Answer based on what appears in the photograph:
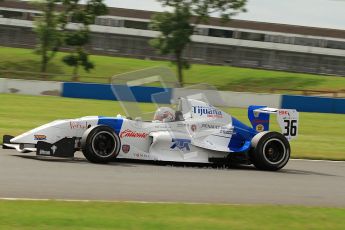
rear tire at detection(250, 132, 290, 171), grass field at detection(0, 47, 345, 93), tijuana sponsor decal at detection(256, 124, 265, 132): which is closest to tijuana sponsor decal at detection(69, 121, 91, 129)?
rear tire at detection(250, 132, 290, 171)

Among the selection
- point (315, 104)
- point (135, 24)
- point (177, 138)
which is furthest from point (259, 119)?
point (135, 24)

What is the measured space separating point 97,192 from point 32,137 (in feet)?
8.63

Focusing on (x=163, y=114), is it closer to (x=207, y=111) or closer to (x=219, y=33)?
(x=207, y=111)

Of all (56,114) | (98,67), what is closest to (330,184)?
(56,114)

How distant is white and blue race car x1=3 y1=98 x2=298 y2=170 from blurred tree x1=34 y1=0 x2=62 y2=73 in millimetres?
38907

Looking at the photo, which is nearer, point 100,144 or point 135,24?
point 100,144

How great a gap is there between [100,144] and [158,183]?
1.77m

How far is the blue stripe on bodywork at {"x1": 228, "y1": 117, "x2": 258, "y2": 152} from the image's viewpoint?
1089cm

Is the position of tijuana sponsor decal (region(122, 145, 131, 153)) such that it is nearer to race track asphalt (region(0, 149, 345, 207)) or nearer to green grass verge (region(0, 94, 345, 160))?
race track asphalt (region(0, 149, 345, 207))

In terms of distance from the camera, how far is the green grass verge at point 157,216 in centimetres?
583

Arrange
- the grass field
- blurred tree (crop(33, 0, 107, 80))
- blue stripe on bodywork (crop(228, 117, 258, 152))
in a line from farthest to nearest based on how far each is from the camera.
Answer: the grass field < blurred tree (crop(33, 0, 107, 80)) < blue stripe on bodywork (crop(228, 117, 258, 152))

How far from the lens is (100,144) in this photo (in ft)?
33.1

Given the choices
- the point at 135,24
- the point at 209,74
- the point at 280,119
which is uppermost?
the point at 280,119

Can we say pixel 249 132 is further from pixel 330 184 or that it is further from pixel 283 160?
pixel 330 184
